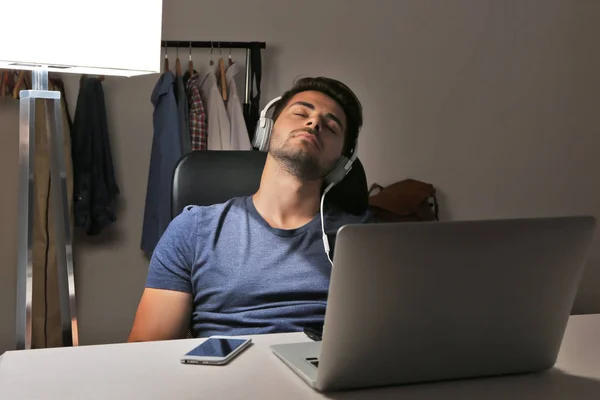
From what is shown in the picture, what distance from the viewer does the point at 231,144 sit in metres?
3.40

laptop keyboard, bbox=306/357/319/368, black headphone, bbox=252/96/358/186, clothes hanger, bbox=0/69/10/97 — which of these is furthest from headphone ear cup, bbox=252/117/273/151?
clothes hanger, bbox=0/69/10/97

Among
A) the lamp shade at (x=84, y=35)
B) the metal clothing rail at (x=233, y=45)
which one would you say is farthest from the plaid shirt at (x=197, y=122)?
the lamp shade at (x=84, y=35)

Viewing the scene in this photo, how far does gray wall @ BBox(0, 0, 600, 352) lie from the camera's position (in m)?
3.57

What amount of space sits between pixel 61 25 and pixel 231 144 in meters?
1.96

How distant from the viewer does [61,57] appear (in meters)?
1.46

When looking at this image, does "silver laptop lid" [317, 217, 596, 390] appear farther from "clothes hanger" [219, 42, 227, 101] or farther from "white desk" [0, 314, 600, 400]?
"clothes hanger" [219, 42, 227, 101]

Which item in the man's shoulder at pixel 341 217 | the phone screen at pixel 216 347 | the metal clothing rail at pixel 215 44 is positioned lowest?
the phone screen at pixel 216 347

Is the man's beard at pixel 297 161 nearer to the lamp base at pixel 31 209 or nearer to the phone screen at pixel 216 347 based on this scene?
the lamp base at pixel 31 209

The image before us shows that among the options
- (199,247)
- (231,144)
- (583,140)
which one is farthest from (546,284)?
(583,140)

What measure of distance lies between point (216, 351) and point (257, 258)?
0.49m

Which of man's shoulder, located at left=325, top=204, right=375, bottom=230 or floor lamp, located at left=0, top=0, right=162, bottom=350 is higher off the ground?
floor lamp, located at left=0, top=0, right=162, bottom=350

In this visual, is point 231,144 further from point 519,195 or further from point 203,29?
point 519,195

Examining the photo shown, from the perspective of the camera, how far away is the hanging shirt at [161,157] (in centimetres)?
333

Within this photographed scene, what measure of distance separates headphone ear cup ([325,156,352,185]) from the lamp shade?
0.53 metres
